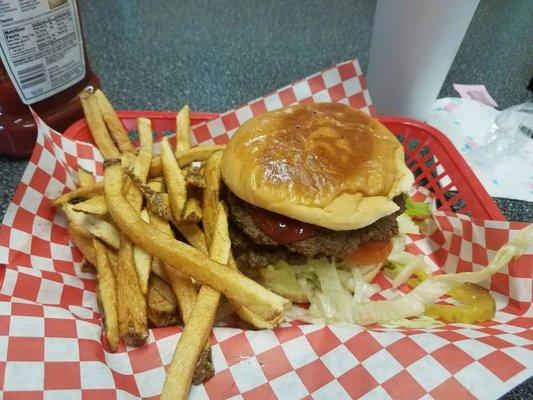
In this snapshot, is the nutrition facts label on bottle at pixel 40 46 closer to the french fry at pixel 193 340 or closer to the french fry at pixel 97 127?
the french fry at pixel 97 127

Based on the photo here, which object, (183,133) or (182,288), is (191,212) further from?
(183,133)

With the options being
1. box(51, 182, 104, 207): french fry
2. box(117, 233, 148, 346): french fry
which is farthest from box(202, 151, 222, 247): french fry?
box(51, 182, 104, 207): french fry

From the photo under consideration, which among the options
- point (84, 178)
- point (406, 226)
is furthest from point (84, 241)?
point (406, 226)

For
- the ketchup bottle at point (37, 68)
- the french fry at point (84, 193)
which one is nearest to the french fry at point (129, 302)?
the french fry at point (84, 193)

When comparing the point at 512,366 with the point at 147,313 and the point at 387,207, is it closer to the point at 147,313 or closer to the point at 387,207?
the point at 387,207

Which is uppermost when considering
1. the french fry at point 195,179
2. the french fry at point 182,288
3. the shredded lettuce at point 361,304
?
the french fry at point 195,179

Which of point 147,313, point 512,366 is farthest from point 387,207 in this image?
point 147,313
